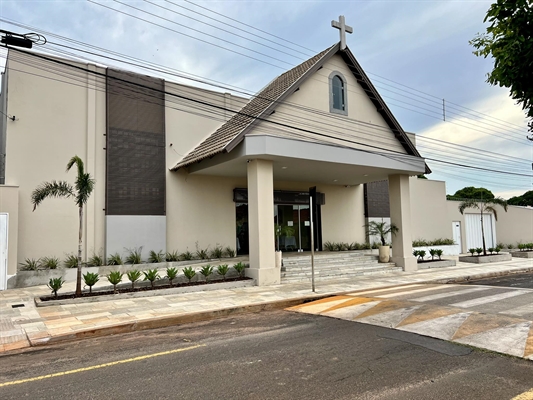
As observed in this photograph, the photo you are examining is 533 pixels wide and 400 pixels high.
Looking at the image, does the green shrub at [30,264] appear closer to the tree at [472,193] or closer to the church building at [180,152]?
the church building at [180,152]

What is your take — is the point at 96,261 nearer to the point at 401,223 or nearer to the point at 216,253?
the point at 216,253

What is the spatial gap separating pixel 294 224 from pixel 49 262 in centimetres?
1205

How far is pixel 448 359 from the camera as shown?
582 centimetres

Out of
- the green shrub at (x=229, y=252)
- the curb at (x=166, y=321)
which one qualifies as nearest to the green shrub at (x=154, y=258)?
the green shrub at (x=229, y=252)

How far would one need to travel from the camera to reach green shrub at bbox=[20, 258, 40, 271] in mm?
14375

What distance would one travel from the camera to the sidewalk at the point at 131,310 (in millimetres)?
7918

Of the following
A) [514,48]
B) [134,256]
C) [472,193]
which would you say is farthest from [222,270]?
[472,193]

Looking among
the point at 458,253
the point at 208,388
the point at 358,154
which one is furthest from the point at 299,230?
the point at 208,388

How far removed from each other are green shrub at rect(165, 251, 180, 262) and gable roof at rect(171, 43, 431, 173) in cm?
368

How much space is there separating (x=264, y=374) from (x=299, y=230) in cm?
1700

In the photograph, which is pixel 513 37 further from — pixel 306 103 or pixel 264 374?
pixel 306 103

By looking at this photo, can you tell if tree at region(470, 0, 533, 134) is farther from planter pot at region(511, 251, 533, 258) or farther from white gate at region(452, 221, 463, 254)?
white gate at region(452, 221, 463, 254)

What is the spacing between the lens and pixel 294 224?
22078 millimetres

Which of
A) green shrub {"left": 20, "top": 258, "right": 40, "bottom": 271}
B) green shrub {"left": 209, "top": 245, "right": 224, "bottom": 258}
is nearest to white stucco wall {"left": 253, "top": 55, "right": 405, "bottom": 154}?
green shrub {"left": 209, "top": 245, "right": 224, "bottom": 258}
